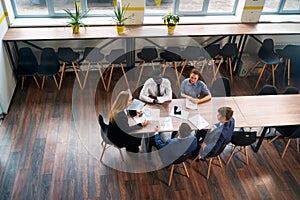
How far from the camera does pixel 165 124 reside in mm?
3594

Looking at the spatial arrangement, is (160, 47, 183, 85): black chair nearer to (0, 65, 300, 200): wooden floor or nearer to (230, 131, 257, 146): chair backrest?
(0, 65, 300, 200): wooden floor

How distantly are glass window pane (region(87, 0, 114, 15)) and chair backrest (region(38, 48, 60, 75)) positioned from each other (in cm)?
132

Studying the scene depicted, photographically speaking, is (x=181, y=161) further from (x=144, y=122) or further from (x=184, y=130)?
(x=144, y=122)

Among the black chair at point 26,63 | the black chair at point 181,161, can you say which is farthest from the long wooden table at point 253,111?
the black chair at point 26,63

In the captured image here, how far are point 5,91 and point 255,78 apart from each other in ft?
16.6

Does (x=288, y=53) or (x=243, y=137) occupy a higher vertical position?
(x=288, y=53)

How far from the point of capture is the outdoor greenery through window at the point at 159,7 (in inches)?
217

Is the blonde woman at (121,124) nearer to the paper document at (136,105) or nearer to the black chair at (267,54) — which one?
the paper document at (136,105)

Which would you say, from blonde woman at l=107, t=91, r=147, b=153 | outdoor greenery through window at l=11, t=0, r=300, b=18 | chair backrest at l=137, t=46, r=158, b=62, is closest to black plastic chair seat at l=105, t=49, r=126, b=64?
chair backrest at l=137, t=46, r=158, b=62

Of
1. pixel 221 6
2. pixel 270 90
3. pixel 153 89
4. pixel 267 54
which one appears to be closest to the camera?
pixel 153 89

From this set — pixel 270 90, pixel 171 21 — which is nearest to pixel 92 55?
pixel 171 21

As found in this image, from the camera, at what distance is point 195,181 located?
3.83m

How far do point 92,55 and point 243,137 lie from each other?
3.17 m

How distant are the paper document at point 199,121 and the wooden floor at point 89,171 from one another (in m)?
0.76
